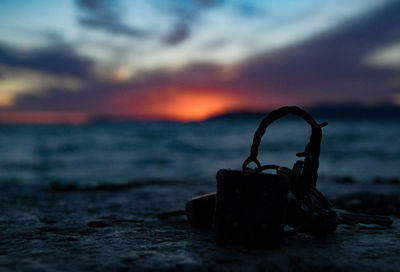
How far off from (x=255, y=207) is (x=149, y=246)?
32.7 inches

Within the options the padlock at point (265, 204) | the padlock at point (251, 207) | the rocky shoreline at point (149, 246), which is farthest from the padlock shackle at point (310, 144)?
the rocky shoreline at point (149, 246)

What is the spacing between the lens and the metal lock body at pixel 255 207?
206 cm

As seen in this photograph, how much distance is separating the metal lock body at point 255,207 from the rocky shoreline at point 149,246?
0.09m

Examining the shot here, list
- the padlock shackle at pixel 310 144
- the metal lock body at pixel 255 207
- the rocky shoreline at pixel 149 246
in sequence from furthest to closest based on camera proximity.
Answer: the padlock shackle at pixel 310 144, the metal lock body at pixel 255 207, the rocky shoreline at pixel 149 246

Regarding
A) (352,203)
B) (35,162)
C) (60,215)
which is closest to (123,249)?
(60,215)

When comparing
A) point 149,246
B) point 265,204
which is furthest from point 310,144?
point 149,246

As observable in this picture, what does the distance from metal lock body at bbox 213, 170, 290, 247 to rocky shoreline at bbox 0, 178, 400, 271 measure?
0.30ft

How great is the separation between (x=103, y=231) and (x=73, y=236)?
26 centimetres

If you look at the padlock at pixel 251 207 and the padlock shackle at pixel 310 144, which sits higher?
the padlock shackle at pixel 310 144

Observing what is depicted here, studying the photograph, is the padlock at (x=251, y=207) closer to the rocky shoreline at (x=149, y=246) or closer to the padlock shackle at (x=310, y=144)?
the rocky shoreline at (x=149, y=246)

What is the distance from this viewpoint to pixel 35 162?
17.0 m

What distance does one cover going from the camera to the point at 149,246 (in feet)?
7.46

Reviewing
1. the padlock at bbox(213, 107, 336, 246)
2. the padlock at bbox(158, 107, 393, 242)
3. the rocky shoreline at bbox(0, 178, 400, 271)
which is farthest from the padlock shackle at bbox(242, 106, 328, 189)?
the rocky shoreline at bbox(0, 178, 400, 271)

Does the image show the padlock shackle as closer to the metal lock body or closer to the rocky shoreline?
the metal lock body
